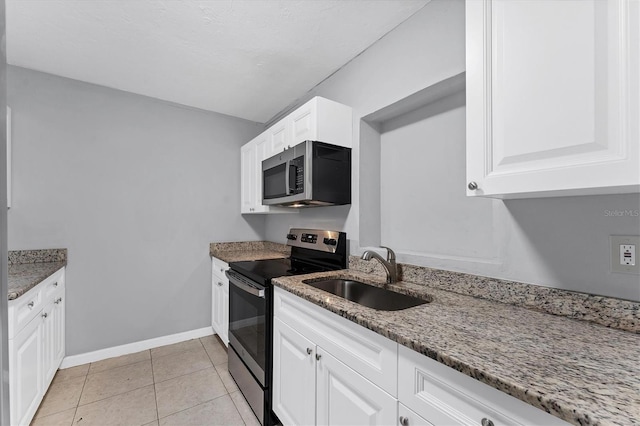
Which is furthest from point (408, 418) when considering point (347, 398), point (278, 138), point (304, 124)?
point (278, 138)

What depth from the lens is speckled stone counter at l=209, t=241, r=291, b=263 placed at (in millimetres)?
2969

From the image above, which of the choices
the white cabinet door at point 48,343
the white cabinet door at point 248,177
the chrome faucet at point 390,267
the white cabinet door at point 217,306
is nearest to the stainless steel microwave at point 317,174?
the chrome faucet at point 390,267

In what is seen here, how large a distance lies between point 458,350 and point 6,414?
918 mm

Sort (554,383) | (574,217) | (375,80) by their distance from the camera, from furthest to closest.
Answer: (375,80), (574,217), (554,383)

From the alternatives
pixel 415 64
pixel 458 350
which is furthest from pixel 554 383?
pixel 415 64

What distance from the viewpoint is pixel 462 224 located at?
59.5 inches

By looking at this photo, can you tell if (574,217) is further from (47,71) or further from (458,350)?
(47,71)

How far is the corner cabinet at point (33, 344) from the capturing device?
142cm

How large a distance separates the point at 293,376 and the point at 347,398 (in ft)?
1.45

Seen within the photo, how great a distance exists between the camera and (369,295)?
65.1 inches

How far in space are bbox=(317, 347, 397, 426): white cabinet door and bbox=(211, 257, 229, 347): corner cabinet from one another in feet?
4.92

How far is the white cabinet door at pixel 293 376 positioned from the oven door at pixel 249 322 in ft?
0.38

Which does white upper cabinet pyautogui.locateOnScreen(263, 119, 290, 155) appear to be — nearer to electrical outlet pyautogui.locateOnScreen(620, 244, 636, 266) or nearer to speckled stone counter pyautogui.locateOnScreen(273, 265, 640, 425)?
speckled stone counter pyautogui.locateOnScreen(273, 265, 640, 425)

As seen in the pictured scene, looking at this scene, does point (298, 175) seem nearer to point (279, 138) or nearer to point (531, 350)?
point (279, 138)
